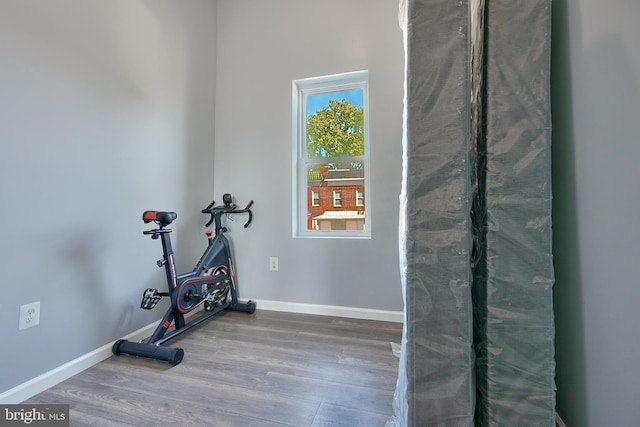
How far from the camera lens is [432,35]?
93 cm

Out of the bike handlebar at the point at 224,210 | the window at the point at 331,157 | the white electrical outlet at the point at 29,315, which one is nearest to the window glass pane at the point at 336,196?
the window at the point at 331,157

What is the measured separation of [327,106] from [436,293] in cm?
212

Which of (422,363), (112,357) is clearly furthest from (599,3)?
(112,357)

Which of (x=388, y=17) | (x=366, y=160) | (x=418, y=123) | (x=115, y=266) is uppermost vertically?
(x=388, y=17)

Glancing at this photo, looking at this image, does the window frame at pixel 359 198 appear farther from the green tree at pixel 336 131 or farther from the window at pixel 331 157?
the green tree at pixel 336 131

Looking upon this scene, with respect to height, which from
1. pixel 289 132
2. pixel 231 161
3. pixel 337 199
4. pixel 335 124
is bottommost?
pixel 337 199

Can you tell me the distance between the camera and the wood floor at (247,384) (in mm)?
1131

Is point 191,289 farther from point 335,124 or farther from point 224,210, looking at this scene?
point 335,124

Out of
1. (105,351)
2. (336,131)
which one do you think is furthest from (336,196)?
(105,351)

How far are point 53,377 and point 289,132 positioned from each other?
2214 mm

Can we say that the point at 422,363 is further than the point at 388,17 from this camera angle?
No

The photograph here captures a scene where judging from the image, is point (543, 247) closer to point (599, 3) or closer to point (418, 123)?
point (418, 123)

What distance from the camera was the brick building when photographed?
239 cm

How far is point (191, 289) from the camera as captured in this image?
1.88 metres
